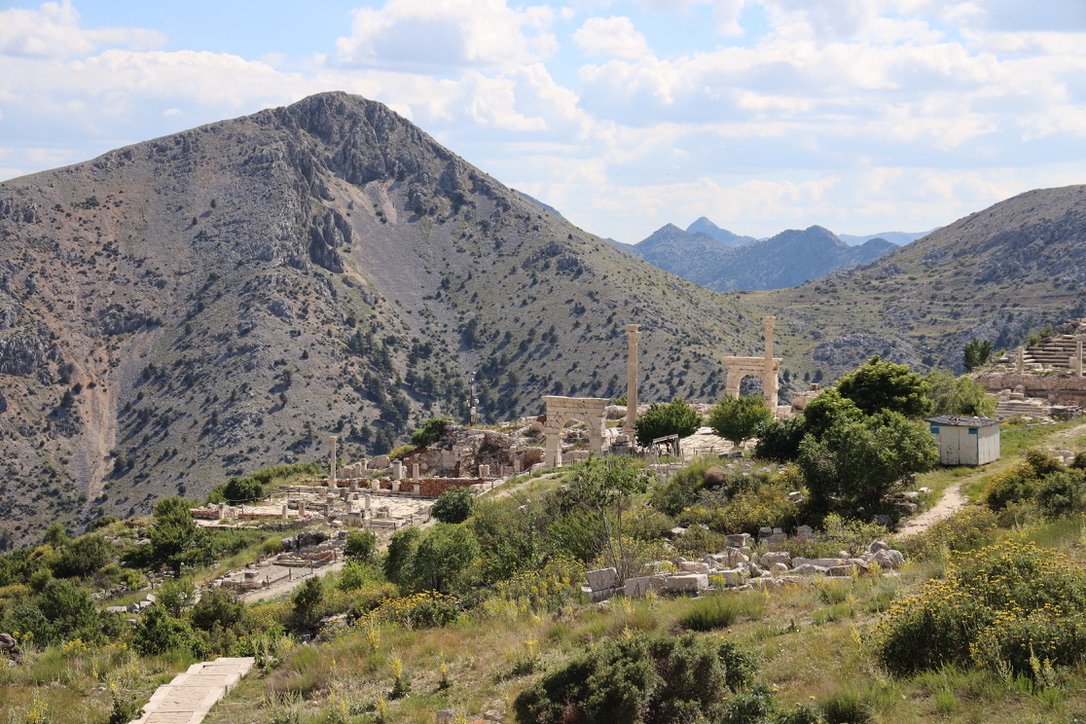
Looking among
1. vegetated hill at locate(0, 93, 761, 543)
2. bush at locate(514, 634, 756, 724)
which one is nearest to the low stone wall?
bush at locate(514, 634, 756, 724)

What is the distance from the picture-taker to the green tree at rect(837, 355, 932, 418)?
30.9 meters

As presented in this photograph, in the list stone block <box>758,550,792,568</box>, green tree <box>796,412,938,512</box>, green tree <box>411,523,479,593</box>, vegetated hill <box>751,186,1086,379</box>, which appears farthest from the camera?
vegetated hill <box>751,186,1086,379</box>

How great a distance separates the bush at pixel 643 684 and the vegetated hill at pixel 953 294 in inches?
3740

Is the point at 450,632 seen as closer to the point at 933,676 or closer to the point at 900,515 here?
the point at 933,676

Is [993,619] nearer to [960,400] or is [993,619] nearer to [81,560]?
[960,400]

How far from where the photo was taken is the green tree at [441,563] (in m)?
20.7

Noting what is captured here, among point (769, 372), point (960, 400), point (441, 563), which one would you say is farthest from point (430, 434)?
point (441, 563)

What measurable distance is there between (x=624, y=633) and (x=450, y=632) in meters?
3.99

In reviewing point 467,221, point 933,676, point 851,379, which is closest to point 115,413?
point 467,221

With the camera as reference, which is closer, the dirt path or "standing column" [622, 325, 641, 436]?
the dirt path

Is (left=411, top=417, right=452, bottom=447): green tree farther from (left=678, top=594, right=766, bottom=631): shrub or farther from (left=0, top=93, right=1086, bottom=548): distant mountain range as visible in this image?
(left=678, top=594, right=766, bottom=631): shrub

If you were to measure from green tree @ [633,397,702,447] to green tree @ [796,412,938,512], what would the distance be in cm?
1534

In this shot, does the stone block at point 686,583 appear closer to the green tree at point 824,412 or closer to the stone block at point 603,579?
the stone block at point 603,579

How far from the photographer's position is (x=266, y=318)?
10494cm
